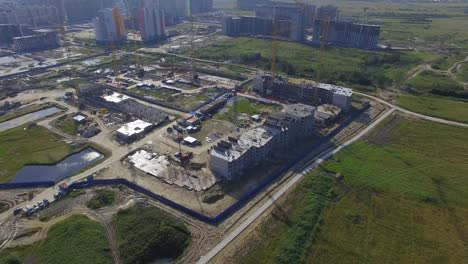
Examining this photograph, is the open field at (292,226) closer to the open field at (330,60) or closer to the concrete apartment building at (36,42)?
the open field at (330,60)

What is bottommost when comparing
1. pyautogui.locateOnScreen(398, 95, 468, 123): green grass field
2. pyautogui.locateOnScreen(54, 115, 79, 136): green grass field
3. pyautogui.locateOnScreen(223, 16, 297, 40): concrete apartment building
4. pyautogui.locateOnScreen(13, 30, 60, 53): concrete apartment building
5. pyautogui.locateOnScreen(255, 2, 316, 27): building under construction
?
pyautogui.locateOnScreen(54, 115, 79, 136): green grass field

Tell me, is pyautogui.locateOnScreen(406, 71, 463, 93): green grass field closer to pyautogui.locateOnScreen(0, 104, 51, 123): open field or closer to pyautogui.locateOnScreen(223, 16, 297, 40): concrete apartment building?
pyautogui.locateOnScreen(223, 16, 297, 40): concrete apartment building

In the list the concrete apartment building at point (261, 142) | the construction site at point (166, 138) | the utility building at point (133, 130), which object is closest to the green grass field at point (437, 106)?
the construction site at point (166, 138)

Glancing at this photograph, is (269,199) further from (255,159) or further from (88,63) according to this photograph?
(88,63)

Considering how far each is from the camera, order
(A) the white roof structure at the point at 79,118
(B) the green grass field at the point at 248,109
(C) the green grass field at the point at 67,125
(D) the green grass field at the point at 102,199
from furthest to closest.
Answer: (B) the green grass field at the point at 248,109 < (A) the white roof structure at the point at 79,118 < (C) the green grass field at the point at 67,125 < (D) the green grass field at the point at 102,199

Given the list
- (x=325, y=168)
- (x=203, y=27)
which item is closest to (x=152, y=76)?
(x=325, y=168)

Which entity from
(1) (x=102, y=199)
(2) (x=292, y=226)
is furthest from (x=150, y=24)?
(2) (x=292, y=226)

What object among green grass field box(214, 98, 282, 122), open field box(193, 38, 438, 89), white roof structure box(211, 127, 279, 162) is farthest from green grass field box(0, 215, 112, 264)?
open field box(193, 38, 438, 89)
